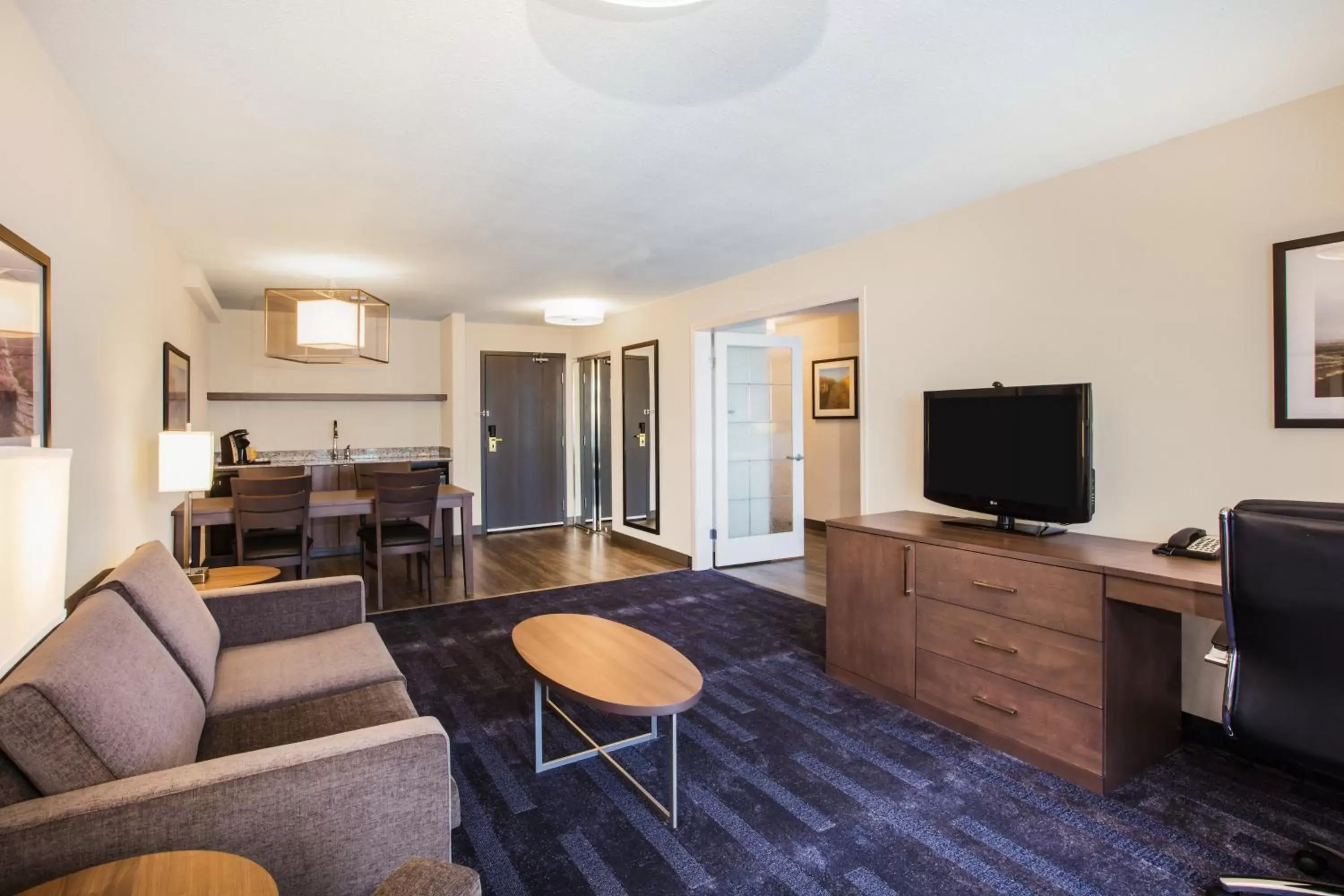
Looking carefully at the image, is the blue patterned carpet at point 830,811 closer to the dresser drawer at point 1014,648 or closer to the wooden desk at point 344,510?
the dresser drawer at point 1014,648

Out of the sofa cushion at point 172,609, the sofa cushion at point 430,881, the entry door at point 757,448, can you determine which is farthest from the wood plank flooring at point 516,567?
the sofa cushion at point 430,881

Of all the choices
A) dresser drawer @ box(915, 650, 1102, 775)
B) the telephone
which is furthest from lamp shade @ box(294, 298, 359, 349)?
the telephone

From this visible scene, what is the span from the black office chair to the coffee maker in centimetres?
680

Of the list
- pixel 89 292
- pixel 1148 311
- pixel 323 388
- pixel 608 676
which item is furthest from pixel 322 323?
pixel 1148 311

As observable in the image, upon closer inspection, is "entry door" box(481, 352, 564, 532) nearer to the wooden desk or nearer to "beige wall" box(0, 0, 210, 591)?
the wooden desk

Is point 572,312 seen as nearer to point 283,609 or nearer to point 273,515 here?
point 273,515

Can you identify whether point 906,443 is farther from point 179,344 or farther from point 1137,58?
point 179,344

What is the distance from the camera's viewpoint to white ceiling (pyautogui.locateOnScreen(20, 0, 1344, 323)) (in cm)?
179

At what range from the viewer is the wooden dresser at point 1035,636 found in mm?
2232

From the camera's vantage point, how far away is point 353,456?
22.5ft

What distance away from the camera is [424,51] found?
1.93m

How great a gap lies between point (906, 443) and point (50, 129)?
146 inches

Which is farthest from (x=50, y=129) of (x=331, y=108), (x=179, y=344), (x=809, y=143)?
(x=179, y=344)

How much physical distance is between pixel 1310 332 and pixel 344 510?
4.99 meters
